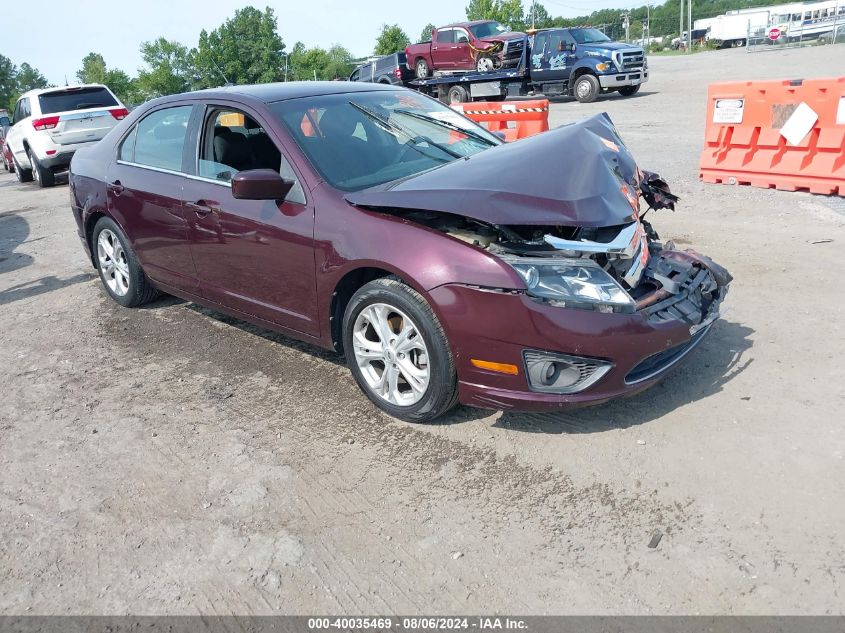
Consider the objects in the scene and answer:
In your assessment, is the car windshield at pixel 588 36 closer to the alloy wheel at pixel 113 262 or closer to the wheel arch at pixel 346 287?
the alloy wheel at pixel 113 262

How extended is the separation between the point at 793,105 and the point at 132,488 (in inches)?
301

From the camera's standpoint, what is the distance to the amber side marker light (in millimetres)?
3350

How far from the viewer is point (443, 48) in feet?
81.9

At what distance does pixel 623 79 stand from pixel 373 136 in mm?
17976

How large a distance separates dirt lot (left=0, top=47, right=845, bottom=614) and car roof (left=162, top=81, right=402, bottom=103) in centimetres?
165

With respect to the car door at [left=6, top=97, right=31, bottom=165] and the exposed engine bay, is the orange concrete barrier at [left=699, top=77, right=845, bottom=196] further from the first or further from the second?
the car door at [left=6, top=97, right=31, bottom=165]

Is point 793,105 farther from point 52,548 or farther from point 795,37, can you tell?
point 795,37

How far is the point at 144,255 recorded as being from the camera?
536 cm

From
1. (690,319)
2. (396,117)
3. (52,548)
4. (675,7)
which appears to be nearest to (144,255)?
(396,117)

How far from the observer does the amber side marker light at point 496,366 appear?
3.35 metres

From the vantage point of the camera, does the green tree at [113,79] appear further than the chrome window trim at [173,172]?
Yes

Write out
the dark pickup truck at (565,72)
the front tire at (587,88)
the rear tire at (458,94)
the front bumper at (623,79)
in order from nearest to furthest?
1. the front bumper at (623,79)
2. the dark pickup truck at (565,72)
3. the front tire at (587,88)
4. the rear tire at (458,94)

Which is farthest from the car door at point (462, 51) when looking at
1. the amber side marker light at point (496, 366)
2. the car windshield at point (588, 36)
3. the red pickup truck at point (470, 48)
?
the amber side marker light at point (496, 366)

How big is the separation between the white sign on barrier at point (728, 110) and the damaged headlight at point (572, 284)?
243 inches
